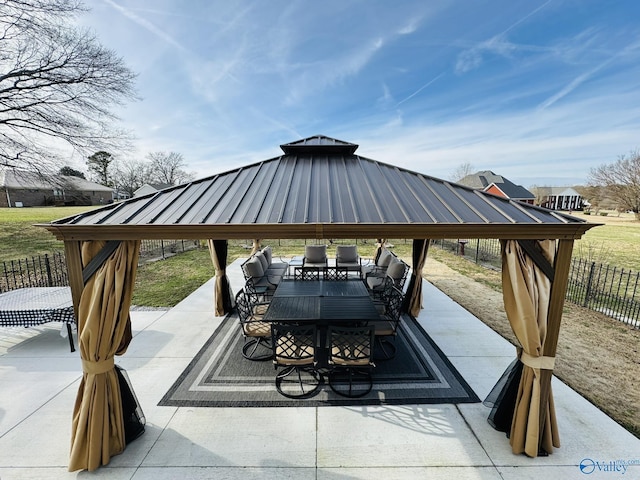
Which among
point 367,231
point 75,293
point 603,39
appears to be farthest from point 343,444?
point 603,39

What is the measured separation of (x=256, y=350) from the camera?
519 centimetres

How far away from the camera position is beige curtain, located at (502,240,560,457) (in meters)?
2.90

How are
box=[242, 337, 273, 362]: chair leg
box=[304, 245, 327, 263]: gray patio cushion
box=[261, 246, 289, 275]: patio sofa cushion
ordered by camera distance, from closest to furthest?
box=[242, 337, 273, 362]: chair leg < box=[261, 246, 289, 275]: patio sofa cushion < box=[304, 245, 327, 263]: gray patio cushion

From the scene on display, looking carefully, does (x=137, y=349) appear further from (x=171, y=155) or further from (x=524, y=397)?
(x=171, y=155)

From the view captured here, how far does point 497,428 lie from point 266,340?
3.72 m

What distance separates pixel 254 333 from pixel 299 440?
1902 mm

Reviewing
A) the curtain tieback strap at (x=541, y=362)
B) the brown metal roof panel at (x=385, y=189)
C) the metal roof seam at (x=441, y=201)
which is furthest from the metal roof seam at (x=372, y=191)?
the curtain tieback strap at (x=541, y=362)

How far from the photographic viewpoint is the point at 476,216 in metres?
3.06

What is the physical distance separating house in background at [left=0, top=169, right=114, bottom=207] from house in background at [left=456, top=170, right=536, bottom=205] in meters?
29.1

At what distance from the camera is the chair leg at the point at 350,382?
4018mm

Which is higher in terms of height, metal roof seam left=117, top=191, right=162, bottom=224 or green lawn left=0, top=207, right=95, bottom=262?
metal roof seam left=117, top=191, right=162, bottom=224

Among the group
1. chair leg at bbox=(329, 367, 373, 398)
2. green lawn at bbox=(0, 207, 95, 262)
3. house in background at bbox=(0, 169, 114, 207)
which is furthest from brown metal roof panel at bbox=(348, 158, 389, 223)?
house in background at bbox=(0, 169, 114, 207)

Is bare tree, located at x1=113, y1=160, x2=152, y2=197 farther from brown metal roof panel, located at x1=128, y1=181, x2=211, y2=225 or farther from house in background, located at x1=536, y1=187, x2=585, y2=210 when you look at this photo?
house in background, located at x1=536, y1=187, x2=585, y2=210

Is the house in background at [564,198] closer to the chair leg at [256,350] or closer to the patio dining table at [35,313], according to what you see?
the chair leg at [256,350]
